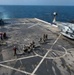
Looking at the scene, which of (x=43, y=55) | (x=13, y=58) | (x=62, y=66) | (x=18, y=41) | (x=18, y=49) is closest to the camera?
(x=62, y=66)

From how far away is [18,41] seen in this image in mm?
29500

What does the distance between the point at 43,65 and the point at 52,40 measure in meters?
12.3

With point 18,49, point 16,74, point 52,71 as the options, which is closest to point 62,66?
point 52,71

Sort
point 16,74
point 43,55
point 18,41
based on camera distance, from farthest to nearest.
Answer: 1. point 18,41
2. point 43,55
3. point 16,74

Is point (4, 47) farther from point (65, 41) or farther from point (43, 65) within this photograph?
point (65, 41)

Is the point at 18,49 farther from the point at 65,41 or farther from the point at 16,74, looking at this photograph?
the point at 65,41

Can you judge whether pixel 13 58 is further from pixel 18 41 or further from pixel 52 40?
pixel 52 40

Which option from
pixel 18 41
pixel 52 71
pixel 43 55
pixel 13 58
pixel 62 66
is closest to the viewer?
pixel 52 71

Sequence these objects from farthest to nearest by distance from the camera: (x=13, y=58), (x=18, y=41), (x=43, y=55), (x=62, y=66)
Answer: (x=18, y=41), (x=43, y=55), (x=13, y=58), (x=62, y=66)

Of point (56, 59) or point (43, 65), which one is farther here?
point (56, 59)

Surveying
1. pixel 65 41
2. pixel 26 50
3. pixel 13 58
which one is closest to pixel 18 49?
pixel 26 50

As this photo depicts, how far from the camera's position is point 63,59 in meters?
21.5

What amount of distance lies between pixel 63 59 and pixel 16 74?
807 centimetres

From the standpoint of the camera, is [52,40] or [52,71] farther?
[52,40]
